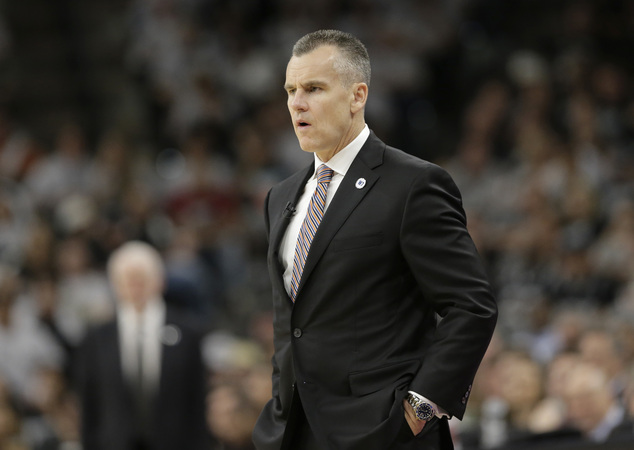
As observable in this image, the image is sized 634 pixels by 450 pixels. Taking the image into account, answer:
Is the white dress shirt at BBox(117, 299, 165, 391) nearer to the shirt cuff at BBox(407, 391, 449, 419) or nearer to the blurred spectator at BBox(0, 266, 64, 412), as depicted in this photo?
the blurred spectator at BBox(0, 266, 64, 412)

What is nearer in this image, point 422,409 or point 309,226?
point 422,409

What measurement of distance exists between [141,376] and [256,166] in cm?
560

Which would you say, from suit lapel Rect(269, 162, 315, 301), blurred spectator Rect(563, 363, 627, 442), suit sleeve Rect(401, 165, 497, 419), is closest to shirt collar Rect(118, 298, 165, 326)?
blurred spectator Rect(563, 363, 627, 442)

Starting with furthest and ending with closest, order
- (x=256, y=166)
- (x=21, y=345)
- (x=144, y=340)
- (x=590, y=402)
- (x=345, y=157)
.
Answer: (x=256, y=166)
(x=21, y=345)
(x=144, y=340)
(x=590, y=402)
(x=345, y=157)

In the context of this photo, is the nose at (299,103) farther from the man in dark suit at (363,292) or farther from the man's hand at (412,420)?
the man's hand at (412,420)

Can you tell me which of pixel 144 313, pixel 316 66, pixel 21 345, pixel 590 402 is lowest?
pixel 21 345

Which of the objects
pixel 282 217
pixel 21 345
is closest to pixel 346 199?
pixel 282 217

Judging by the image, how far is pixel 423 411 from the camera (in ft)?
9.67

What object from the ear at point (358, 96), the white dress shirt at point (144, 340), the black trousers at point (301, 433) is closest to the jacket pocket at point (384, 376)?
the black trousers at point (301, 433)

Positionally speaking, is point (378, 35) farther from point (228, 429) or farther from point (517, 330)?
point (228, 429)

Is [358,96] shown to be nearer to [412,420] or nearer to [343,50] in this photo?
[343,50]

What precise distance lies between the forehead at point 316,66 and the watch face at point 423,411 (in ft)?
3.33

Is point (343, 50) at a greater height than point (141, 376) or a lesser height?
greater

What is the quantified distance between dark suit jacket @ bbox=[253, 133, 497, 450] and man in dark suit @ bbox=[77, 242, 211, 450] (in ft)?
9.79
